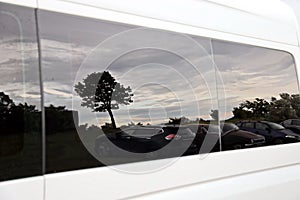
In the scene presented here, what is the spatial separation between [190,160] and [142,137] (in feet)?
1.17

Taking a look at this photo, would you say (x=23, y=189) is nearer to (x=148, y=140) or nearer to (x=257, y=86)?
(x=148, y=140)

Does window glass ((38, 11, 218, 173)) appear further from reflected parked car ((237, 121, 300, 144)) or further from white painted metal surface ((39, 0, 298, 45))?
reflected parked car ((237, 121, 300, 144))

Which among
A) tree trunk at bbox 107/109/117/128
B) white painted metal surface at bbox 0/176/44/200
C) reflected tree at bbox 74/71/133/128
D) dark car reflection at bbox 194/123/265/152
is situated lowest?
white painted metal surface at bbox 0/176/44/200

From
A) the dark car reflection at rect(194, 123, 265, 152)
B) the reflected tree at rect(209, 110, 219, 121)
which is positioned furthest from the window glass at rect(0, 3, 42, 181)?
the reflected tree at rect(209, 110, 219, 121)

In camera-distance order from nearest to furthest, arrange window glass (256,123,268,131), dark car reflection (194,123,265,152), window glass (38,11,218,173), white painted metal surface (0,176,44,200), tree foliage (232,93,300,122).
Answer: white painted metal surface (0,176,44,200) < window glass (38,11,218,173) < dark car reflection (194,123,265,152) < tree foliage (232,93,300,122) < window glass (256,123,268,131)

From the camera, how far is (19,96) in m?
1.78

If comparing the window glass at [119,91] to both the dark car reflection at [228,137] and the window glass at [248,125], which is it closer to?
the dark car reflection at [228,137]

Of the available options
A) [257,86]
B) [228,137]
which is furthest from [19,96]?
[257,86]

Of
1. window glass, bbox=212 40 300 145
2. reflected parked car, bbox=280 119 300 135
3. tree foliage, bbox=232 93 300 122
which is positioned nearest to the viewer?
window glass, bbox=212 40 300 145

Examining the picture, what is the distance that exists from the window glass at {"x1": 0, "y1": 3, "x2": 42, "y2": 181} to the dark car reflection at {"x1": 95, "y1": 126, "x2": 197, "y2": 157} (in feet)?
1.23

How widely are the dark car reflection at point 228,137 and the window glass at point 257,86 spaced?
5 cm

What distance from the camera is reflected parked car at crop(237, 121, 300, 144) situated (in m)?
2.87

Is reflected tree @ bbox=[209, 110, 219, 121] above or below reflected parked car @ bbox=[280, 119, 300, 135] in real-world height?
above

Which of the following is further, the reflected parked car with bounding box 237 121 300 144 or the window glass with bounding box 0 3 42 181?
the reflected parked car with bounding box 237 121 300 144
